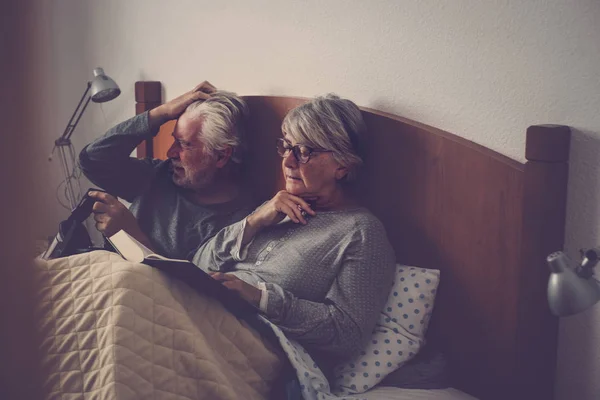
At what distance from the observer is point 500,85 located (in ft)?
4.51

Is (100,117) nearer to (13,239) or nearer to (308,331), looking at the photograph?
(308,331)

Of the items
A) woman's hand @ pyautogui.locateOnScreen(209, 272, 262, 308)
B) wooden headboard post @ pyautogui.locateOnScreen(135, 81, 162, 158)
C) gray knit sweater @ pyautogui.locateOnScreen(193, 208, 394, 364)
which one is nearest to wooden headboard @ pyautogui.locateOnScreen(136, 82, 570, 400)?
gray knit sweater @ pyautogui.locateOnScreen(193, 208, 394, 364)

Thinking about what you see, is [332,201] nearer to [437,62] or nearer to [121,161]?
[437,62]

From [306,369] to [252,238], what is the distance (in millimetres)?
424

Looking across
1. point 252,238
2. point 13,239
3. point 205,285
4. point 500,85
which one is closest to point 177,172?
point 252,238

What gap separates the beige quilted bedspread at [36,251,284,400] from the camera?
118 cm

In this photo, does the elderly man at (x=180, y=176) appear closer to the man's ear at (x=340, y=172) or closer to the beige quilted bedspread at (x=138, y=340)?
the man's ear at (x=340, y=172)

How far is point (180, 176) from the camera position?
6.37 ft

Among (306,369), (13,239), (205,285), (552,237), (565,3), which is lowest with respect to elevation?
(306,369)

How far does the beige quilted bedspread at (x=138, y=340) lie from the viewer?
118 cm

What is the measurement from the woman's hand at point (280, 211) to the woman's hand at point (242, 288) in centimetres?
22

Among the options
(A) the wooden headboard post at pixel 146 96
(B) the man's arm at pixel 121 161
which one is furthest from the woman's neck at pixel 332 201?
(A) the wooden headboard post at pixel 146 96

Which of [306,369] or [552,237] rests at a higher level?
[552,237]

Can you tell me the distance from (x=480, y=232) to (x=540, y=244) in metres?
0.14
